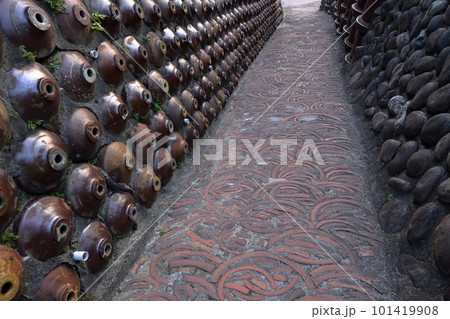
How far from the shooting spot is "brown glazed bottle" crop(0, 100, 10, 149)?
1395mm

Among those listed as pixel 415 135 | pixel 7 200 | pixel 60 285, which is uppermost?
pixel 7 200

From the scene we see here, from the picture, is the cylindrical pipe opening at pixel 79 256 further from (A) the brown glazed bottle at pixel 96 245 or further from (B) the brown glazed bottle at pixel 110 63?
(B) the brown glazed bottle at pixel 110 63

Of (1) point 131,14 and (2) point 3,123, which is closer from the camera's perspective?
(2) point 3,123

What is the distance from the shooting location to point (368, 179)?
2811 millimetres

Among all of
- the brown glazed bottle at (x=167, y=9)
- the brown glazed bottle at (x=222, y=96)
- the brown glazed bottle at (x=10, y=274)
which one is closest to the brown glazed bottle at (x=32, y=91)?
the brown glazed bottle at (x=10, y=274)

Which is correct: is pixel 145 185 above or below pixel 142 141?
below

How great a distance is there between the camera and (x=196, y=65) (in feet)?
11.7

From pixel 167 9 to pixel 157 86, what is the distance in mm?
820

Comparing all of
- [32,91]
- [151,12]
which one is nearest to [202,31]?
[151,12]

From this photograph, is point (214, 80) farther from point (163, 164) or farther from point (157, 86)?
point (163, 164)

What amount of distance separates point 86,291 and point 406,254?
73.5 inches

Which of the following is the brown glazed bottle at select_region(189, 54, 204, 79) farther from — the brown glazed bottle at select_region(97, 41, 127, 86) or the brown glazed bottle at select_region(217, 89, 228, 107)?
the brown glazed bottle at select_region(97, 41, 127, 86)

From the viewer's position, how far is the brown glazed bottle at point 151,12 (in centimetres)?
267

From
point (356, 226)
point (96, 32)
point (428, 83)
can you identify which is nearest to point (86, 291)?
point (96, 32)
